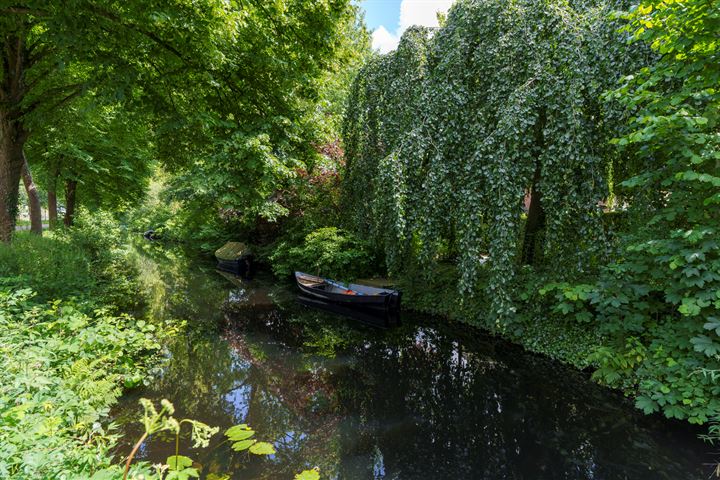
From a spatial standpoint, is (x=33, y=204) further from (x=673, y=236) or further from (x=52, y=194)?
(x=673, y=236)

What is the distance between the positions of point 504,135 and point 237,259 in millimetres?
11890

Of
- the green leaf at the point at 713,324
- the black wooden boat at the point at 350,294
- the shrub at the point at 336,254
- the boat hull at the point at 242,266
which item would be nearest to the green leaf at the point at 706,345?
the green leaf at the point at 713,324

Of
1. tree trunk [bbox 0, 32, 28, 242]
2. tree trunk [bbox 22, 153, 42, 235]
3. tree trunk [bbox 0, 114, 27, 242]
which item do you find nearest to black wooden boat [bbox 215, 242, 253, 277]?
tree trunk [bbox 22, 153, 42, 235]

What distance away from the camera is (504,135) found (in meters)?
5.98

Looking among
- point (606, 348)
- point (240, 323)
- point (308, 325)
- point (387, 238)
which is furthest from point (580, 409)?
point (240, 323)

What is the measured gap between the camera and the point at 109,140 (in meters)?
12.6

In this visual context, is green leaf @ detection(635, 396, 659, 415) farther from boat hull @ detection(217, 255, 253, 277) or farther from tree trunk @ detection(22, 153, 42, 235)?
tree trunk @ detection(22, 153, 42, 235)

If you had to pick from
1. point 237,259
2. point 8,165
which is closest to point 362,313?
point 237,259

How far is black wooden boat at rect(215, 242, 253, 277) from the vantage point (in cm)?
1483

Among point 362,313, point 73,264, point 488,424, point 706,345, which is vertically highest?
point 73,264

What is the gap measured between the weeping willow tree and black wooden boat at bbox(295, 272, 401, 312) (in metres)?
0.97

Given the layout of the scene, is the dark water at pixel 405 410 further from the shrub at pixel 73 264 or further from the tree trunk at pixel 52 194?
the tree trunk at pixel 52 194

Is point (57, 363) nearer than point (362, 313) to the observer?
Yes

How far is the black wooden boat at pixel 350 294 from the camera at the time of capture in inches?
343
